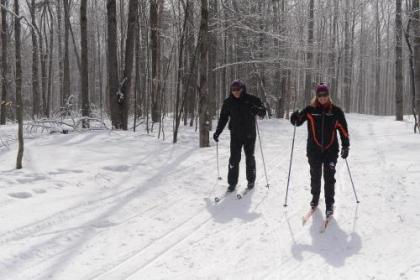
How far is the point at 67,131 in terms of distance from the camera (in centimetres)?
1288

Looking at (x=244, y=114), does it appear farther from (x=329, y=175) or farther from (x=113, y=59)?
(x=113, y=59)

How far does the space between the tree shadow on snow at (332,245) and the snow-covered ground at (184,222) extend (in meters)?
0.01

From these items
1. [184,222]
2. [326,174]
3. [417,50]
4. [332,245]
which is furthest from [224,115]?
[417,50]

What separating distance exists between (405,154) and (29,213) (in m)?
9.00

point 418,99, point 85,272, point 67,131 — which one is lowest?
point 85,272

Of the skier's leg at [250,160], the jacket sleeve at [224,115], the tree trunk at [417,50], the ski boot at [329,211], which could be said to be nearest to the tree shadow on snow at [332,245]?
the ski boot at [329,211]

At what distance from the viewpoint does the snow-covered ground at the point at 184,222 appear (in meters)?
4.66

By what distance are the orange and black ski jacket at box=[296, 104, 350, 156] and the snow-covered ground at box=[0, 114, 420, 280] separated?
1025 millimetres

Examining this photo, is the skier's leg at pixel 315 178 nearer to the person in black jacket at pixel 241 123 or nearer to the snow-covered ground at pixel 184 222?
the snow-covered ground at pixel 184 222

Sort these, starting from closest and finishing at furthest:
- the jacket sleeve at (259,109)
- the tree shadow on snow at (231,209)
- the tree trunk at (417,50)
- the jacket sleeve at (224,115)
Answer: the tree shadow on snow at (231,209) → the jacket sleeve at (259,109) → the jacket sleeve at (224,115) → the tree trunk at (417,50)

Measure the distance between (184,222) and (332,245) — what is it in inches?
81.3

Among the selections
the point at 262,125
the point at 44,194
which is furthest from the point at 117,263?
the point at 262,125

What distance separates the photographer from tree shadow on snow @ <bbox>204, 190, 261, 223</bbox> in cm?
639

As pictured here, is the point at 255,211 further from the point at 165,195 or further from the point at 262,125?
the point at 262,125
